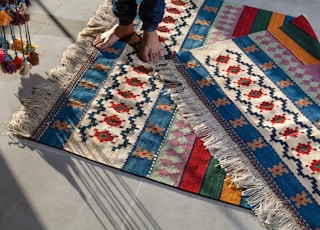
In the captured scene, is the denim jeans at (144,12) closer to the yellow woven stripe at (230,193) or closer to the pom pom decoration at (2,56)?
the pom pom decoration at (2,56)

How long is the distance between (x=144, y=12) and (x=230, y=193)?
77 centimetres

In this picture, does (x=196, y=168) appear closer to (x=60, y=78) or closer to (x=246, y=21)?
(x=60, y=78)

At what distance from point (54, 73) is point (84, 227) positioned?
26.0 inches

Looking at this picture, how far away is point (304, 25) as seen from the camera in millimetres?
2152

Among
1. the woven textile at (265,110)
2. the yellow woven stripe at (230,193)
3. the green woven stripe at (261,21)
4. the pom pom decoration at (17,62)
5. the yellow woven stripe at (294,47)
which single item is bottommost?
the yellow woven stripe at (230,193)

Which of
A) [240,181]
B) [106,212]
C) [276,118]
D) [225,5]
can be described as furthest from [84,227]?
[225,5]

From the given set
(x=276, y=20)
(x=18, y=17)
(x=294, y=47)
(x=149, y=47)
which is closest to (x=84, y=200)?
(x=18, y=17)

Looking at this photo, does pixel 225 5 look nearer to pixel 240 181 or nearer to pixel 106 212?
pixel 240 181

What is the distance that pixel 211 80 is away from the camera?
1.90m

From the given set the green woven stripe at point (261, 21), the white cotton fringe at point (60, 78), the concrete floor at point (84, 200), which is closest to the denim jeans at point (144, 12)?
the white cotton fringe at point (60, 78)

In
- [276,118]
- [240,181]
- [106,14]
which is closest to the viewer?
[240,181]

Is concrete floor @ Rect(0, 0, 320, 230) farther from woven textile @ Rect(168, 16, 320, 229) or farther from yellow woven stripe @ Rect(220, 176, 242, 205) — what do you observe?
woven textile @ Rect(168, 16, 320, 229)

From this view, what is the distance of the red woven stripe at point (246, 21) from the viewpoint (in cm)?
214

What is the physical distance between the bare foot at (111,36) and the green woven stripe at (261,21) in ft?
1.80
